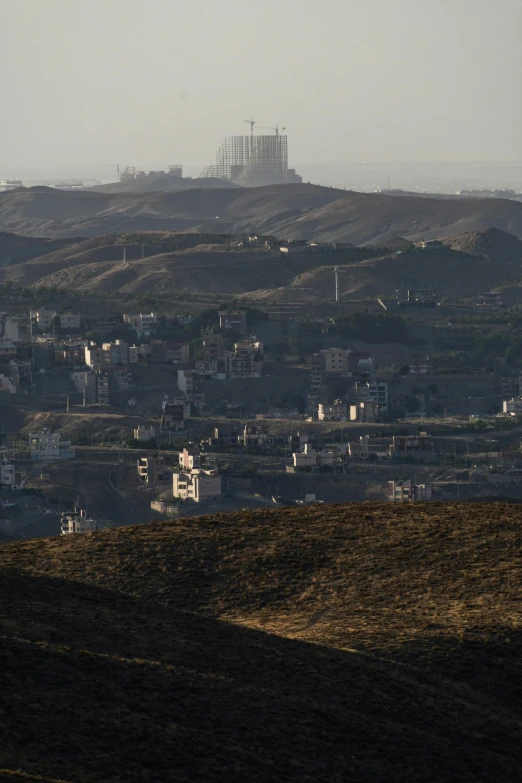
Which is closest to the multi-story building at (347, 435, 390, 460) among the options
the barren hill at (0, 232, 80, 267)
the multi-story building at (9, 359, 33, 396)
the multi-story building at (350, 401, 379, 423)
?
the multi-story building at (350, 401, 379, 423)

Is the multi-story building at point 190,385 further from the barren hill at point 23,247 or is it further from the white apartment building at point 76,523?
the barren hill at point 23,247

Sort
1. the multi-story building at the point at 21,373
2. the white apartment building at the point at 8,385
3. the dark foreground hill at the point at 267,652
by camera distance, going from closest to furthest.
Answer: the dark foreground hill at the point at 267,652 < the white apartment building at the point at 8,385 < the multi-story building at the point at 21,373

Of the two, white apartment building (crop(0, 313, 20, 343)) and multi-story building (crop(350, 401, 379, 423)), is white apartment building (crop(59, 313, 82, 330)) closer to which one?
white apartment building (crop(0, 313, 20, 343))

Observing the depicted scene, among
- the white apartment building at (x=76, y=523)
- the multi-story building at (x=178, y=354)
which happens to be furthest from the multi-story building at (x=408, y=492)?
the multi-story building at (x=178, y=354)

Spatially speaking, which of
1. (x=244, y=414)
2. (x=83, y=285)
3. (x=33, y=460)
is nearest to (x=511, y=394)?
(x=244, y=414)

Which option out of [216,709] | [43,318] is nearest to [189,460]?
[43,318]

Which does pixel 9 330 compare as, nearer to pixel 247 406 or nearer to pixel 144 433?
pixel 247 406

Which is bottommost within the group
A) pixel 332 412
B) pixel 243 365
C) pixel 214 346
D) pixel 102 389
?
pixel 332 412
